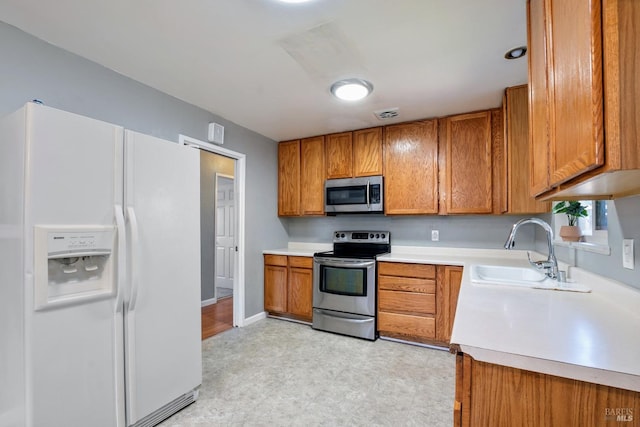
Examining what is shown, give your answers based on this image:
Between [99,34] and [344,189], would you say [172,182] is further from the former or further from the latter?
[344,189]

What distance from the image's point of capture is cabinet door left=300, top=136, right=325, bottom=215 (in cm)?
382

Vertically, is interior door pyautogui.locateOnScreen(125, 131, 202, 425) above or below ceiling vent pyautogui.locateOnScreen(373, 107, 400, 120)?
below

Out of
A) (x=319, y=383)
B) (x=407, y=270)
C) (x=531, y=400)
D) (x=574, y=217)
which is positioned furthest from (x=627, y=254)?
(x=319, y=383)

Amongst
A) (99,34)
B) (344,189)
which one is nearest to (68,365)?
(99,34)

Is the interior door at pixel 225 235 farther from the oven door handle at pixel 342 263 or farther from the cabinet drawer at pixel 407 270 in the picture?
the cabinet drawer at pixel 407 270

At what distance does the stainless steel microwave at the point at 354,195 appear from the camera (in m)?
3.43

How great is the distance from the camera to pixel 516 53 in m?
1.95

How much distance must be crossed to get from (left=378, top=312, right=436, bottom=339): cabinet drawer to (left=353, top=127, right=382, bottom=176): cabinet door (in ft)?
5.20

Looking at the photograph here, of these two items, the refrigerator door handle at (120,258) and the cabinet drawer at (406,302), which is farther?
the cabinet drawer at (406,302)

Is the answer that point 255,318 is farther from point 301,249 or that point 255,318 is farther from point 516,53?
point 516,53

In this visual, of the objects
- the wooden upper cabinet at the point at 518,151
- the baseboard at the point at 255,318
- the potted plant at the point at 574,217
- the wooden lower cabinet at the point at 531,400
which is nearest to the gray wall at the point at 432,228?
the wooden upper cabinet at the point at 518,151

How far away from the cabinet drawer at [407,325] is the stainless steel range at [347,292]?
10 cm

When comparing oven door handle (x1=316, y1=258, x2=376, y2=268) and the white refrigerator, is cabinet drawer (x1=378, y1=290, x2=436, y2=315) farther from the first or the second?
the white refrigerator

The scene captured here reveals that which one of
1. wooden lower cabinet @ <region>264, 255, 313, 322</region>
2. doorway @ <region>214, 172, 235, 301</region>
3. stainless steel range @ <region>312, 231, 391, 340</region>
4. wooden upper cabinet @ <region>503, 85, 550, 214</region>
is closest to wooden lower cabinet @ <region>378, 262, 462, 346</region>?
stainless steel range @ <region>312, 231, 391, 340</region>
